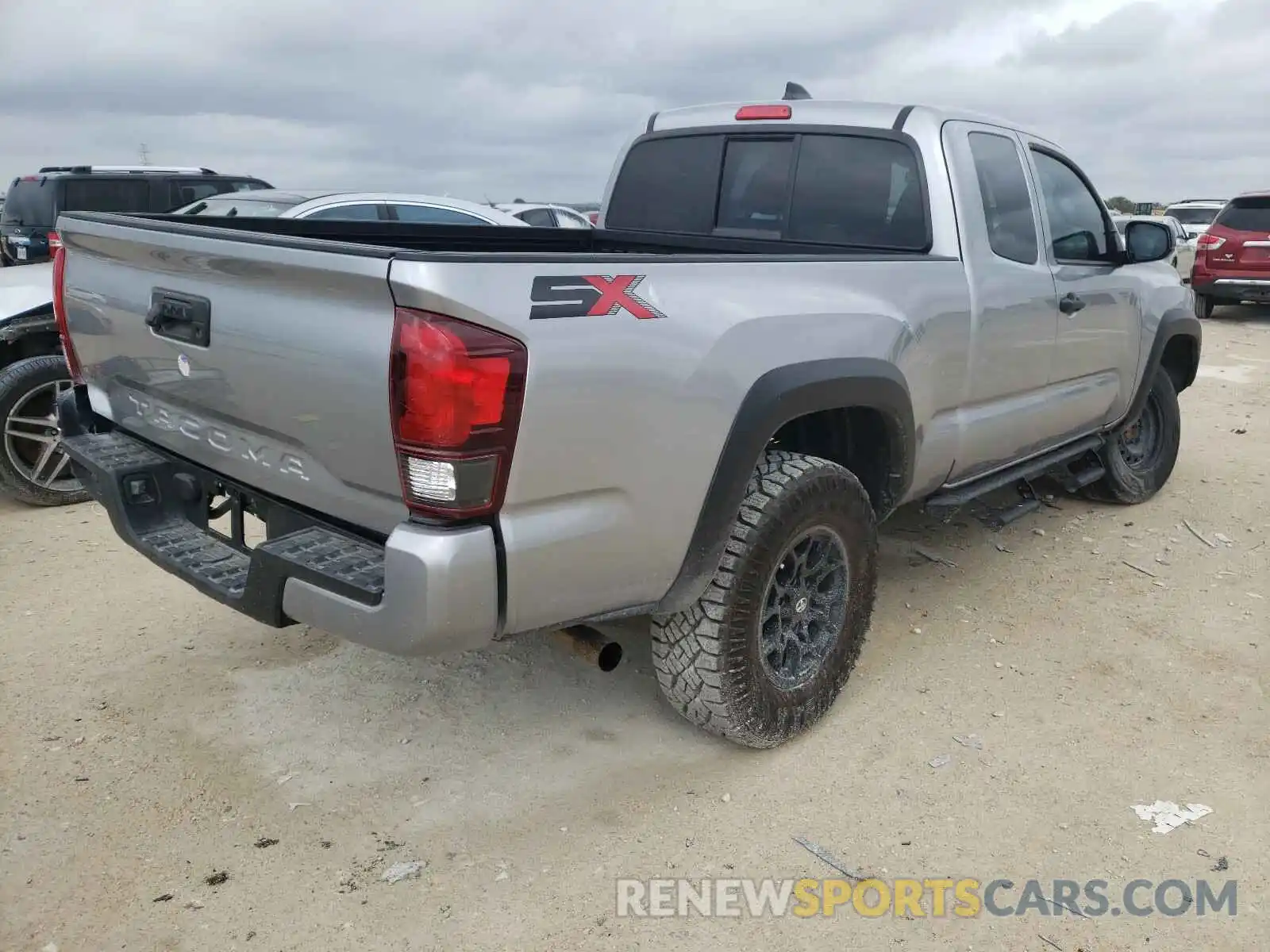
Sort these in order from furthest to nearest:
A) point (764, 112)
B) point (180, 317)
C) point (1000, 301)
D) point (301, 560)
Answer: point (764, 112) < point (1000, 301) < point (180, 317) < point (301, 560)

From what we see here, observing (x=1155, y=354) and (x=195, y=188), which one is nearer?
(x=1155, y=354)

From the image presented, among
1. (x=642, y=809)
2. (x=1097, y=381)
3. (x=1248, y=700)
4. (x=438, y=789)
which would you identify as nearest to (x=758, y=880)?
(x=642, y=809)

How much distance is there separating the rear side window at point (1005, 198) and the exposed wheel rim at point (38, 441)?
4570 mm

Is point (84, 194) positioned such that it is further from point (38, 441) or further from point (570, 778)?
point (570, 778)

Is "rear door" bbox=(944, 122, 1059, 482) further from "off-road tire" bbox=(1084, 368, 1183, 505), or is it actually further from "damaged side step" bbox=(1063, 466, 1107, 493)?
"off-road tire" bbox=(1084, 368, 1183, 505)

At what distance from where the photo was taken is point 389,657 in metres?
3.69

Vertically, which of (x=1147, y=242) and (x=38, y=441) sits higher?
(x=1147, y=242)

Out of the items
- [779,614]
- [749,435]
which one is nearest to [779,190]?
[749,435]

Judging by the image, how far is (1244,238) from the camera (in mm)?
13570

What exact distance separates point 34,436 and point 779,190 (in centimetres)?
405

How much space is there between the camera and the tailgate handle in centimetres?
257

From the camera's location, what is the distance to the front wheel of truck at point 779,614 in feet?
9.25

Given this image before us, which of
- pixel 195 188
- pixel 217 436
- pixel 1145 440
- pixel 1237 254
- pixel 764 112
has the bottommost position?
pixel 1145 440

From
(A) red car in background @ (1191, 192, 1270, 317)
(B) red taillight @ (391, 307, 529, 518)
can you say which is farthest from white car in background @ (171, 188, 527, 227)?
(A) red car in background @ (1191, 192, 1270, 317)
